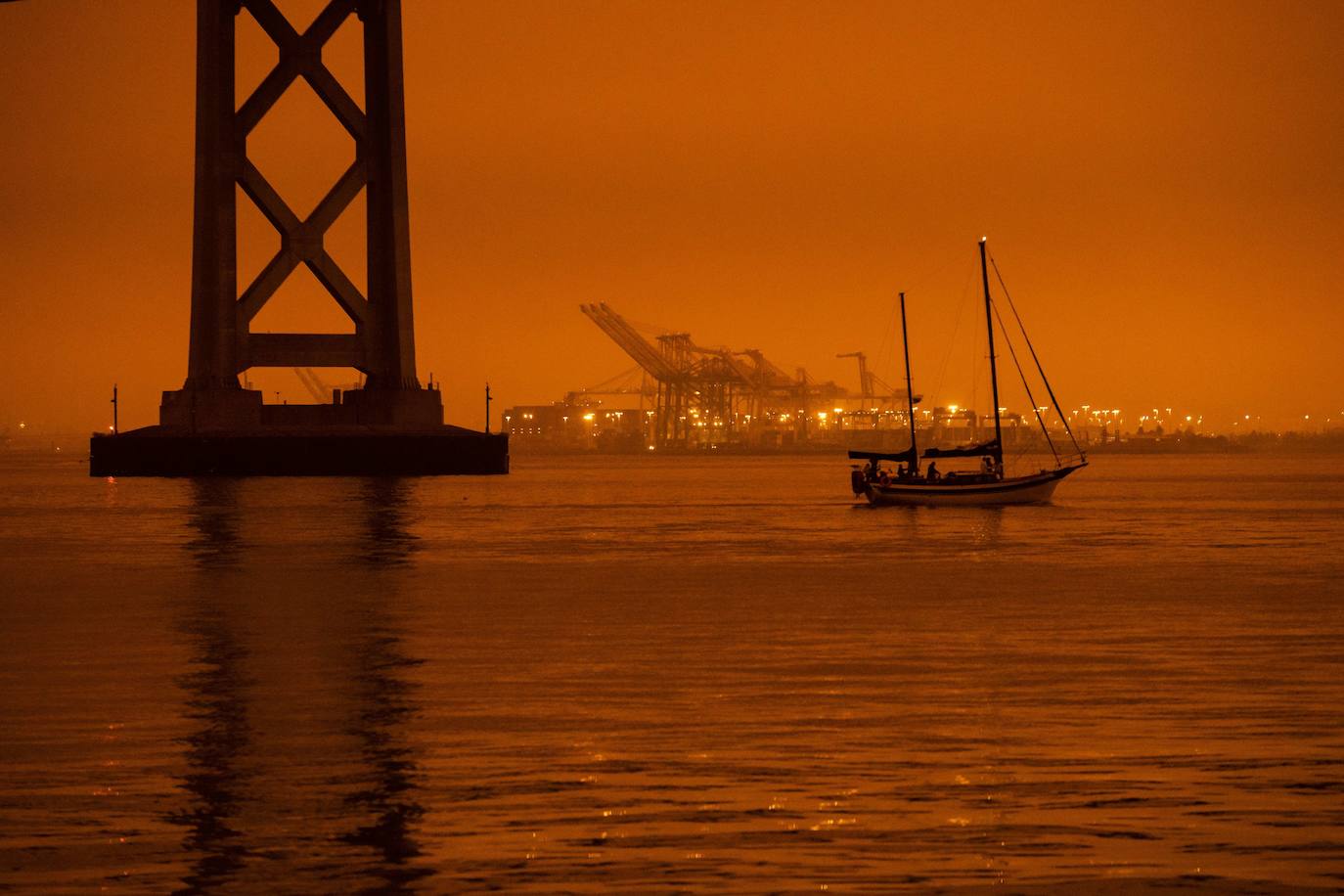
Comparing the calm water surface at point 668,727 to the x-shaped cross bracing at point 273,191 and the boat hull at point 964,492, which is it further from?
the x-shaped cross bracing at point 273,191

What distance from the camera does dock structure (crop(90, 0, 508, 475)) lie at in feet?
200

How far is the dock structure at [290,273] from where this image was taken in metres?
60.8

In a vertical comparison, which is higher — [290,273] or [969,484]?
[290,273]

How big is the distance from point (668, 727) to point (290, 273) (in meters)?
53.0

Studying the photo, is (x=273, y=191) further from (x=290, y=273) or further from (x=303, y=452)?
(x=303, y=452)

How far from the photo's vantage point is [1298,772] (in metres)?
8.60

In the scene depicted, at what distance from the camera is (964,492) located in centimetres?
4700

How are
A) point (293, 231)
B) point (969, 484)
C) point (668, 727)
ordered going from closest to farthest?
point (668, 727) → point (969, 484) → point (293, 231)

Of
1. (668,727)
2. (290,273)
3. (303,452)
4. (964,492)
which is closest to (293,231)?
(290,273)

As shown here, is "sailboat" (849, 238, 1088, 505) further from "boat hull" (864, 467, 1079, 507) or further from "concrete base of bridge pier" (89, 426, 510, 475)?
"concrete base of bridge pier" (89, 426, 510, 475)

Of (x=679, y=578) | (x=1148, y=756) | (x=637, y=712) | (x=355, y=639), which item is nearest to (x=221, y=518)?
(x=679, y=578)

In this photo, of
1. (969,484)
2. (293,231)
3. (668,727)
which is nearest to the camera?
(668,727)

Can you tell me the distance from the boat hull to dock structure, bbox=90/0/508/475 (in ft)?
58.2

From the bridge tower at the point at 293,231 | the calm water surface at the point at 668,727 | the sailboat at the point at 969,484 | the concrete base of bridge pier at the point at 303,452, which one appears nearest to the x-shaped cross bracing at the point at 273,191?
the bridge tower at the point at 293,231
